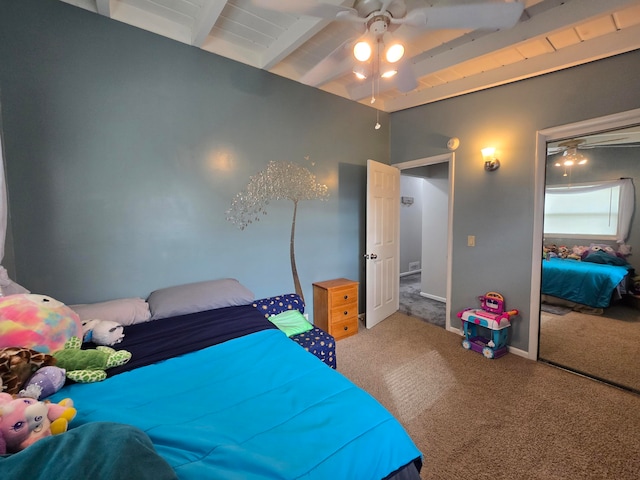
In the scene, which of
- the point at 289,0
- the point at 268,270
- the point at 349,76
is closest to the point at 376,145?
the point at 349,76

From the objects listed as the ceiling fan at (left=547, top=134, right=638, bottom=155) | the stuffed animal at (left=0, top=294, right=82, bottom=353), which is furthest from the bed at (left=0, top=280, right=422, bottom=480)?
the ceiling fan at (left=547, top=134, right=638, bottom=155)

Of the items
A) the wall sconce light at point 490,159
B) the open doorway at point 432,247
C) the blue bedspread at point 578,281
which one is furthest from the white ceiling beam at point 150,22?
the blue bedspread at point 578,281

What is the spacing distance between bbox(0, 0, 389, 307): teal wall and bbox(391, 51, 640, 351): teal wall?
5.40 ft

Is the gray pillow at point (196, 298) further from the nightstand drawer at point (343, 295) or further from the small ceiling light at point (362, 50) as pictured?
the small ceiling light at point (362, 50)

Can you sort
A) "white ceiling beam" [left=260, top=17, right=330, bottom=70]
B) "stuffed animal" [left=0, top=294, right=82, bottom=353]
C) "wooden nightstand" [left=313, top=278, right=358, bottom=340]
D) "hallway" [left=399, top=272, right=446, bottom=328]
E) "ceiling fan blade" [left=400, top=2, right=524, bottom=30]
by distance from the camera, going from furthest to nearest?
"hallway" [left=399, top=272, right=446, bottom=328], "wooden nightstand" [left=313, top=278, right=358, bottom=340], "white ceiling beam" [left=260, top=17, right=330, bottom=70], "ceiling fan blade" [left=400, top=2, right=524, bottom=30], "stuffed animal" [left=0, top=294, right=82, bottom=353]

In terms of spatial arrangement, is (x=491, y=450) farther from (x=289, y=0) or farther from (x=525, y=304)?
(x=289, y=0)

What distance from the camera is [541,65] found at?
7.65 ft

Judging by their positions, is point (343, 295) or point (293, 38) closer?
point (293, 38)

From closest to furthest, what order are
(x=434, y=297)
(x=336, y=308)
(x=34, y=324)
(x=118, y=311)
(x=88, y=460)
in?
(x=88, y=460) < (x=34, y=324) < (x=118, y=311) < (x=336, y=308) < (x=434, y=297)

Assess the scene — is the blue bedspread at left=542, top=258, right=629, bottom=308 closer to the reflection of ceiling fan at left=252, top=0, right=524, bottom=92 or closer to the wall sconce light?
the wall sconce light

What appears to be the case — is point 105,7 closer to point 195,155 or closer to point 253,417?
point 195,155

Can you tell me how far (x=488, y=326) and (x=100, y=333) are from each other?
3.05 metres

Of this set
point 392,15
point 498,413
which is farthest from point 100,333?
point 498,413

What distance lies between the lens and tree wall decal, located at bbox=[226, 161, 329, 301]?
2598 mm
